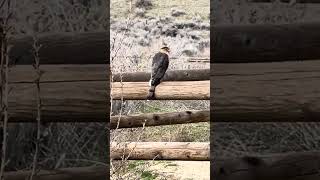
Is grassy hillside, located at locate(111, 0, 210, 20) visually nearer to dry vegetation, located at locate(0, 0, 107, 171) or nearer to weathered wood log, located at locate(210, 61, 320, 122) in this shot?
dry vegetation, located at locate(0, 0, 107, 171)

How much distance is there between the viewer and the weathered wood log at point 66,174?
1659 mm

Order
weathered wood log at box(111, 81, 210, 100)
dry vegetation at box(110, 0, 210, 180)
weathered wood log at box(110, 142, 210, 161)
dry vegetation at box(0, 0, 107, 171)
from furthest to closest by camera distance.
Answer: dry vegetation at box(110, 0, 210, 180)
weathered wood log at box(111, 81, 210, 100)
weathered wood log at box(110, 142, 210, 161)
dry vegetation at box(0, 0, 107, 171)

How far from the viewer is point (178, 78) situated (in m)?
4.43

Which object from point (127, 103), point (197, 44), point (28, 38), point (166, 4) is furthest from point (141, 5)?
point (28, 38)

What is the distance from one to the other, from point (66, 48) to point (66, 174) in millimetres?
340

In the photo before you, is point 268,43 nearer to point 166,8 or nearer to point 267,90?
point 267,90

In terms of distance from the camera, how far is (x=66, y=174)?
1.68m

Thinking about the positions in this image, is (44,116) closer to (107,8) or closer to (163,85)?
(107,8)

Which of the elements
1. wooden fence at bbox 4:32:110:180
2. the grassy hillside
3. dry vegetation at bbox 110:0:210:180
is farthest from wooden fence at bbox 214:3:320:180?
the grassy hillside

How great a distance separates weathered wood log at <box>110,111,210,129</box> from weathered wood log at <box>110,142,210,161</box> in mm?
256

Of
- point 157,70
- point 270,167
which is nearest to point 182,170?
point 157,70

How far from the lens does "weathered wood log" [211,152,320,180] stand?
1.66 m

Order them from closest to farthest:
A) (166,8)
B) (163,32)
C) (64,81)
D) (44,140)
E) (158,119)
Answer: (64,81), (44,140), (158,119), (163,32), (166,8)

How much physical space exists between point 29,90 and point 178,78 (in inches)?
112
